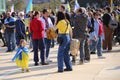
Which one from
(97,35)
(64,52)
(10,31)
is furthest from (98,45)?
(10,31)

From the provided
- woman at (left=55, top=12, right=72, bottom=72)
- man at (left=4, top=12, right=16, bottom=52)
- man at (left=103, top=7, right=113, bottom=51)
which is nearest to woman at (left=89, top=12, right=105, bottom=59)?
man at (left=103, top=7, right=113, bottom=51)

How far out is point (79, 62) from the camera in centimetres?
1462

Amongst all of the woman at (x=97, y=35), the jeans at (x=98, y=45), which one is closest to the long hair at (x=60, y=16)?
the woman at (x=97, y=35)

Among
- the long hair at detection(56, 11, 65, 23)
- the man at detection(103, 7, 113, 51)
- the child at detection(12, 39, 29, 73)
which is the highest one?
the long hair at detection(56, 11, 65, 23)

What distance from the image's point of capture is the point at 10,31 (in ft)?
66.6

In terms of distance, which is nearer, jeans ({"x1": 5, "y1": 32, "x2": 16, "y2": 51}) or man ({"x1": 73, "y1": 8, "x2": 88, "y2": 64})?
man ({"x1": 73, "y1": 8, "x2": 88, "y2": 64})

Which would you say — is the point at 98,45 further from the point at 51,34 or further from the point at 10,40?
the point at 10,40

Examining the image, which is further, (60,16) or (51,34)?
(51,34)

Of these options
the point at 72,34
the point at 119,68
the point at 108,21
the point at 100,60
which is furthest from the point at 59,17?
the point at 108,21

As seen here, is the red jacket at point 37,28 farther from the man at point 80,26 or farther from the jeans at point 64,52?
the jeans at point 64,52

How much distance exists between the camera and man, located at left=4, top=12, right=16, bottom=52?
20062mm

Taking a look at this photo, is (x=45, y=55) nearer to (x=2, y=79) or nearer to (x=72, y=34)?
(x=72, y=34)

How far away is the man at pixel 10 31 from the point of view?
65.8ft

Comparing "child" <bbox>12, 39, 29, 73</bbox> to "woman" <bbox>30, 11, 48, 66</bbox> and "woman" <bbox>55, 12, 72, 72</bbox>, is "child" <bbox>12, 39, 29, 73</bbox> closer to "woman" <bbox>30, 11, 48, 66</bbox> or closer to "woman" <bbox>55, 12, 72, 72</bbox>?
"woman" <bbox>55, 12, 72, 72</bbox>
